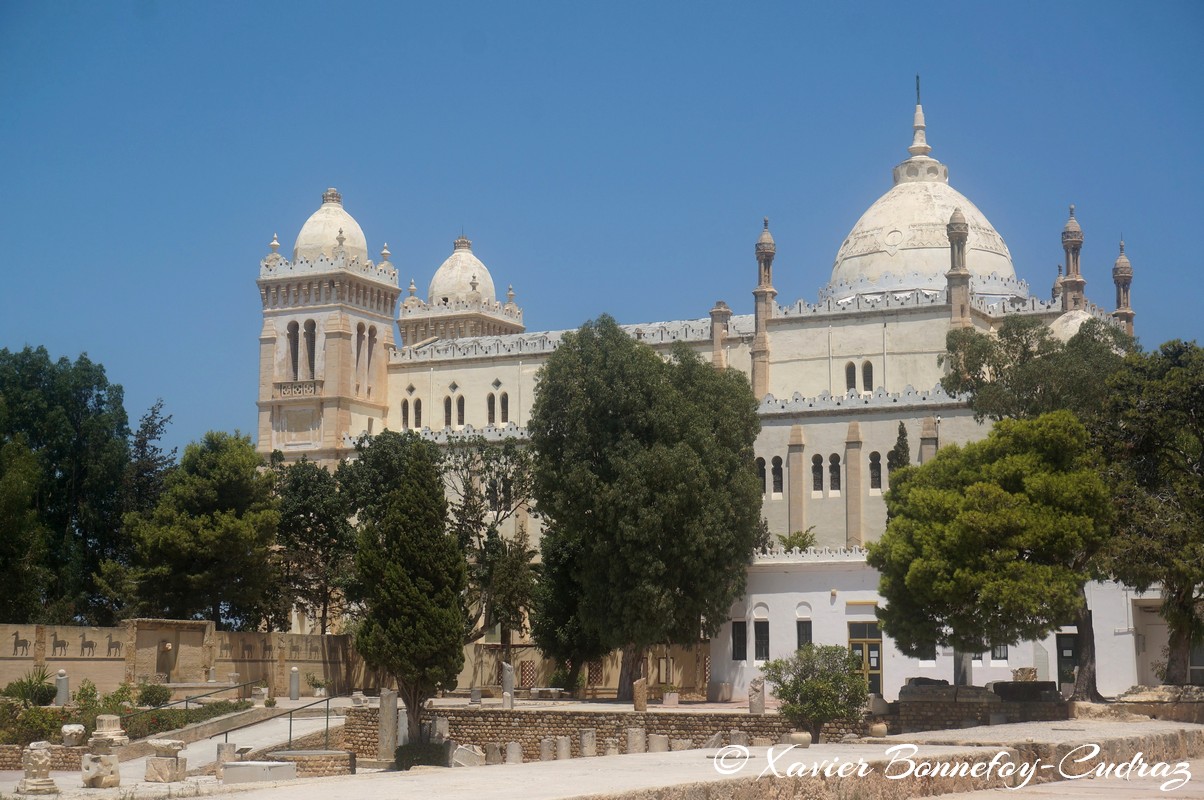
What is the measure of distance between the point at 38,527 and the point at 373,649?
18.3 m

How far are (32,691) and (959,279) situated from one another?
3629 cm

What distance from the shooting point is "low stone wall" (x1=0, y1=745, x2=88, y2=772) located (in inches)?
1280

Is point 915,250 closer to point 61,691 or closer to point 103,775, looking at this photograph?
point 61,691

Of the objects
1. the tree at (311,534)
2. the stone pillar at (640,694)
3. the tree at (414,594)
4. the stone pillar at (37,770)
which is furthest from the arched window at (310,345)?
the stone pillar at (37,770)

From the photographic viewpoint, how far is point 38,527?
4934 centimetres

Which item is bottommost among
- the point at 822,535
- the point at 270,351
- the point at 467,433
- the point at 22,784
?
the point at 22,784

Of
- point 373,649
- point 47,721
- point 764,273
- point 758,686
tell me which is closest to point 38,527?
point 47,721

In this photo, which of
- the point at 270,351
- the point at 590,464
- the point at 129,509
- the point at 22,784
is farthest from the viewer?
the point at 270,351

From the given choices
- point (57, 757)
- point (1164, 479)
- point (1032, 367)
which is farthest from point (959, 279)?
point (57, 757)

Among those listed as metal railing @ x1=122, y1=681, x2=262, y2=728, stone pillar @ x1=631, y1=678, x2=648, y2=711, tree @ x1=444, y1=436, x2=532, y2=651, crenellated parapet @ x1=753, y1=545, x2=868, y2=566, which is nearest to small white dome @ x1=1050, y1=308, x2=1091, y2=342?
crenellated parapet @ x1=753, y1=545, x2=868, y2=566

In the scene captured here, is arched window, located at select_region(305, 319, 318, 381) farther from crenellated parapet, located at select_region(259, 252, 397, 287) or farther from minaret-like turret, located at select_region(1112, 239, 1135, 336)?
minaret-like turret, located at select_region(1112, 239, 1135, 336)

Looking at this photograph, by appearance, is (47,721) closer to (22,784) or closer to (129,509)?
(22,784)

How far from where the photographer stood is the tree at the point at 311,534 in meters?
51.0

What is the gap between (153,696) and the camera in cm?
3969
